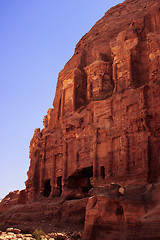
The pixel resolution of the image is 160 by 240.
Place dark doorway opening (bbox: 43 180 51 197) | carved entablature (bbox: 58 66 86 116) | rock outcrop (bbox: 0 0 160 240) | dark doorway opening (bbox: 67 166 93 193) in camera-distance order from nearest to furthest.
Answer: rock outcrop (bbox: 0 0 160 240), dark doorway opening (bbox: 67 166 93 193), dark doorway opening (bbox: 43 180 51 197), carved entablature (bbox: 58 66 86 116)

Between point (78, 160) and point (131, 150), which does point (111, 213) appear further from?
point (78, 160)

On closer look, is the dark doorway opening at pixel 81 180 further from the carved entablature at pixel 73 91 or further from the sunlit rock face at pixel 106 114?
the carved entablature at pixel 73 91

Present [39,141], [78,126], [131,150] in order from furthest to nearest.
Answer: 1. [39,141]
2. [78,126]
3. [131,150]

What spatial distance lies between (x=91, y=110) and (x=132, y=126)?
5122 mm

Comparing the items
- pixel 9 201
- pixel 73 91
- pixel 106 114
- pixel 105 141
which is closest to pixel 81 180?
pixel 105 141

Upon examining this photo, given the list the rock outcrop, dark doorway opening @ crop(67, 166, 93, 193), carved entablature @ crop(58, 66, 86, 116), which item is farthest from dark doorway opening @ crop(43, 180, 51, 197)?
carved entablature @ crop(58, 66, 86, 116)

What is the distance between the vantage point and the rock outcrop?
1367 centimetres

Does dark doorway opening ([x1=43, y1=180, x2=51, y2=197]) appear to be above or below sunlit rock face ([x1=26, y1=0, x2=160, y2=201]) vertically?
below

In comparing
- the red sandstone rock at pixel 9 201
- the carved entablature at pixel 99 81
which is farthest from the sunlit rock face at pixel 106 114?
the red sandstone rock at pixel 9 201

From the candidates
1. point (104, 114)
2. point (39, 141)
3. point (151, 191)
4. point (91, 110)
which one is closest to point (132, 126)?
point (104, 114)

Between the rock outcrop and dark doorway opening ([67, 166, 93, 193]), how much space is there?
0.08 metres

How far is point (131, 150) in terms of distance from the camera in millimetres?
19344

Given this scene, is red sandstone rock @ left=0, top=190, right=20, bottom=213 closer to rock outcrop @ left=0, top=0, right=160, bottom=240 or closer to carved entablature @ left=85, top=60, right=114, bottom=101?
rock outcrop @ left=0, top=0, right=160, bottom=240

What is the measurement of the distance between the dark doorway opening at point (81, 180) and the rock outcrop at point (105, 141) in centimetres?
8
